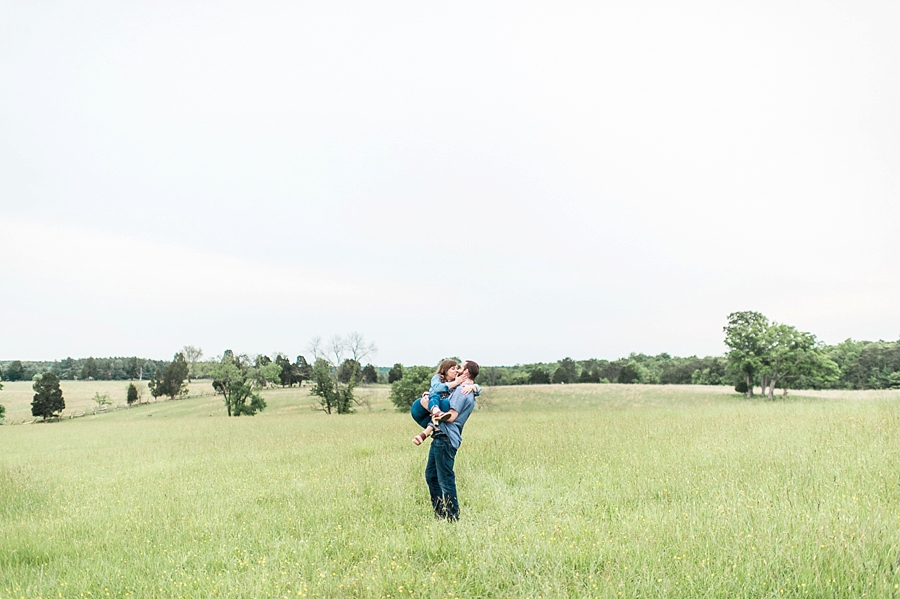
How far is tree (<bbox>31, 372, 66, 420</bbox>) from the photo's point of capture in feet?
210

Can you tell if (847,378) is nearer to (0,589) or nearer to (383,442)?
(383,442)

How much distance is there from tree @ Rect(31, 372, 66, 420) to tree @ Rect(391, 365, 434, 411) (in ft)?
155

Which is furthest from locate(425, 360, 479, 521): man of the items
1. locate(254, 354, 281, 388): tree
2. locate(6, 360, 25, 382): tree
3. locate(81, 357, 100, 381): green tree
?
locate(6, 360, 25, 382): tree

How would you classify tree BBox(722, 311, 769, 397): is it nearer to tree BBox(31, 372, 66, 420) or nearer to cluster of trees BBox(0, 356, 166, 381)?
tree BBox(31, 372, 66, 420)

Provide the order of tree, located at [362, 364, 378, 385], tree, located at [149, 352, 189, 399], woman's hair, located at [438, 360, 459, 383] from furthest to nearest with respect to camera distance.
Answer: tree, located at [149, 352, 189, 399] → tree, located at [362, 364, 378, 385] → woman's hair, located at [438, 360, 459, 383]

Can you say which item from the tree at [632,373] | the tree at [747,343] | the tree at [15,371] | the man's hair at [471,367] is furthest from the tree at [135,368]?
the man's hair at [471,367]

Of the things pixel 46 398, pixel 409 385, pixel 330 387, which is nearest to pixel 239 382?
pixel 330 387

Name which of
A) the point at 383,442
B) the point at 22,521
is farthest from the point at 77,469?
the point at 383,442

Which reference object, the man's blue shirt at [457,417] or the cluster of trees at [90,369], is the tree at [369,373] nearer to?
the man's blue shirt at [457,417]

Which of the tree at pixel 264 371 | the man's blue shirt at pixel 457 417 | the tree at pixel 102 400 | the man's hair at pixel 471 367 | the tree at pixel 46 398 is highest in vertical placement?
the man's hair at pixel 471 367

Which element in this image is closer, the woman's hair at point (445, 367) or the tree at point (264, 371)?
Answer: the woman's hair at point (445, 367)

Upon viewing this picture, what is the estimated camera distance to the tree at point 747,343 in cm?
4878

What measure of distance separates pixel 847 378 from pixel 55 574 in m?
86.6

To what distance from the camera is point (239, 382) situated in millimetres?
57781
